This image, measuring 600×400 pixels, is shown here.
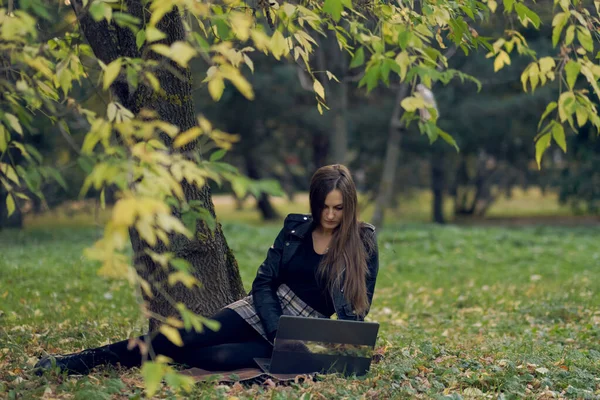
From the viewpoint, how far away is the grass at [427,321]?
3861 mm

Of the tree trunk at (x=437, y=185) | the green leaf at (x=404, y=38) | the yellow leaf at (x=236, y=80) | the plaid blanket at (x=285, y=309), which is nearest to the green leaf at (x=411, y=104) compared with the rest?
the green leaf at (x=404, y=38)

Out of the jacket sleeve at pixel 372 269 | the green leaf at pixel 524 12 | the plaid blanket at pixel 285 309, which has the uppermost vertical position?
the green leaf at pixel 524 12

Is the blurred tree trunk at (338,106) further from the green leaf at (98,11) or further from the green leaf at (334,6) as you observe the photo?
the green leaf at (98,11)

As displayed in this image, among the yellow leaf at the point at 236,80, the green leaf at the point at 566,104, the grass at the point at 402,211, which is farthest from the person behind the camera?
the grass at the point at 402,211

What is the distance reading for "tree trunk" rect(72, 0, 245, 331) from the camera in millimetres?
4391

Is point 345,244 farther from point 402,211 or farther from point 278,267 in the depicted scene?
point 402,211

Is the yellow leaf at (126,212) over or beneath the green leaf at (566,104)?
beneath

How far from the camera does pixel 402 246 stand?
42.2 ft

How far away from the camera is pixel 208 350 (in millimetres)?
4164

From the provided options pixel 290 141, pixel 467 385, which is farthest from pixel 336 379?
pixel 290 141

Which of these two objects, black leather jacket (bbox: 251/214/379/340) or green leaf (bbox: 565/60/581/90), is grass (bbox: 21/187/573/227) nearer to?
black leather jacket (bbox: 251/214/379/340)

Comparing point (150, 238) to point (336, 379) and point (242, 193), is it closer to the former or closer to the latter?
A: point (242, 193)

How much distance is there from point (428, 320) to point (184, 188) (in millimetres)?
3448

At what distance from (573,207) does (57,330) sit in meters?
17.8
